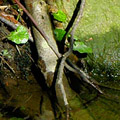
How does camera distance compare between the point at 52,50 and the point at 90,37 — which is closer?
the point at 52,50

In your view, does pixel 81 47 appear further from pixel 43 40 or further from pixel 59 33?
pixel 43 40

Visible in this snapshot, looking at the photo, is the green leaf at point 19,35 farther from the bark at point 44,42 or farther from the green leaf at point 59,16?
the green leaf at point 59,16

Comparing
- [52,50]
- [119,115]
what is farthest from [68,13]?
[119,115]

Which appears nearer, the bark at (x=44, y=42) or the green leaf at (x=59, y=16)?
the bark at (x=44, y=42)

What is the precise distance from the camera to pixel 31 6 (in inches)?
91.9

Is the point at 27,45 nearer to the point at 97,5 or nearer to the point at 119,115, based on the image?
the point at 97,5

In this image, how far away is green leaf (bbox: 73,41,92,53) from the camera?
2.45 m

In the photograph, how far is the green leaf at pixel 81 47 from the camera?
2.45 metres

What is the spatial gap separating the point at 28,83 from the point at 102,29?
1.05m

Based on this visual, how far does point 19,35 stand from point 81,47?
0.69m

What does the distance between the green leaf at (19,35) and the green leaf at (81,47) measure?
54 centimetres

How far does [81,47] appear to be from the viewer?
249cm

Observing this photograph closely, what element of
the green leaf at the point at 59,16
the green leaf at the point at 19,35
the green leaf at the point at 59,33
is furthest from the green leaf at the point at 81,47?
the green leaf at the point at 19,35

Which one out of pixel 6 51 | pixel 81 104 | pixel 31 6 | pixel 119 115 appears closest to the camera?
pixel 119 115
